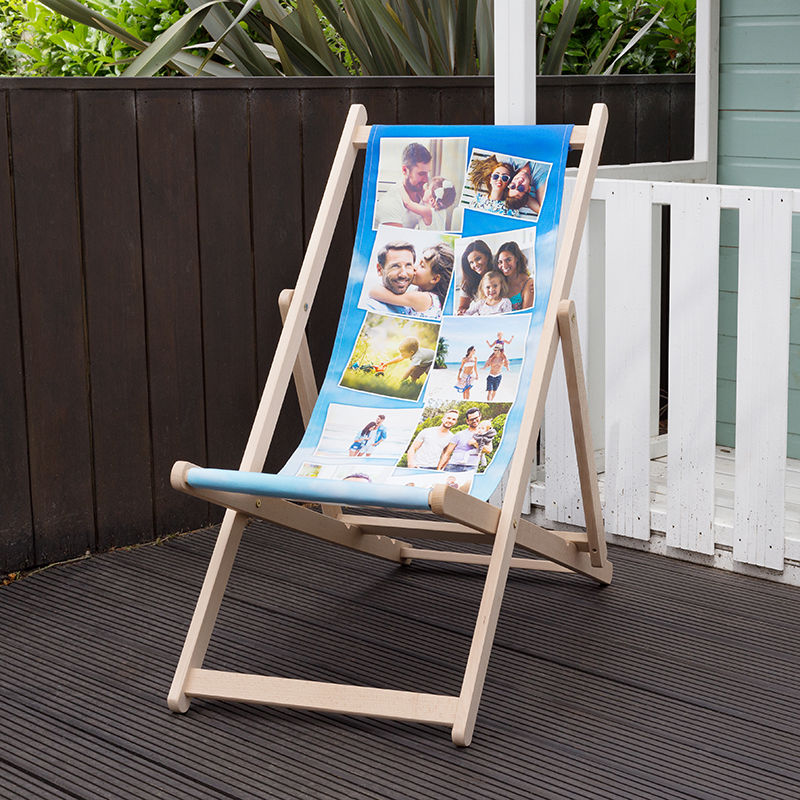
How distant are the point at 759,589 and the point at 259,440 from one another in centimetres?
134

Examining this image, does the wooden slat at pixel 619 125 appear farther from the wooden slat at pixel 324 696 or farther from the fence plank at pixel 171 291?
the wooden slat at pixel 324 696

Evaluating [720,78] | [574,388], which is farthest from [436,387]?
[720,78]

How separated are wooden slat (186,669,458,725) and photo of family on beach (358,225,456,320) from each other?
36.6 inches

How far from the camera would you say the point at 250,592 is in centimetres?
298

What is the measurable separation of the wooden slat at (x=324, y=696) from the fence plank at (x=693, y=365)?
1083 millimetres

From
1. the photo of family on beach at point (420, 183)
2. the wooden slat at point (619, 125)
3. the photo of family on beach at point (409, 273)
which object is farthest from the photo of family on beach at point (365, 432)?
the wooden slat at point (619, 125)

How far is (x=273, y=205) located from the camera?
337cm

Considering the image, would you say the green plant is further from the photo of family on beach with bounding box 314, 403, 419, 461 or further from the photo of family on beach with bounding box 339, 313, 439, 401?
the photo of family on beach with bounding box 314, 403, 419, 461

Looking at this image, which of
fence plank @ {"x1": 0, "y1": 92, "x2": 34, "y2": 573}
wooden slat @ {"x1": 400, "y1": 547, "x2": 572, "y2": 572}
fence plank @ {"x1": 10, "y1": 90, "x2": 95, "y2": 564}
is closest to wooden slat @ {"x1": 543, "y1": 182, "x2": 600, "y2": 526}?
wooden slat @ {"x1": 400, "y1": 547, "x2": 572, "y2": 572}

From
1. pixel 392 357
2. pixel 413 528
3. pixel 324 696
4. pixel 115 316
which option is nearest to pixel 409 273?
pixel 392 357

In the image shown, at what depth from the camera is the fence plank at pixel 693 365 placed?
9.43 ft

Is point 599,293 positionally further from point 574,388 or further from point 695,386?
point 574,388

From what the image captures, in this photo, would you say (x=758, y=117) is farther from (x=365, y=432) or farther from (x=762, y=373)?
(x=365, y=432)

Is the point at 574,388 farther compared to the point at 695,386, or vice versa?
the point at 695,386
